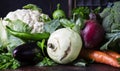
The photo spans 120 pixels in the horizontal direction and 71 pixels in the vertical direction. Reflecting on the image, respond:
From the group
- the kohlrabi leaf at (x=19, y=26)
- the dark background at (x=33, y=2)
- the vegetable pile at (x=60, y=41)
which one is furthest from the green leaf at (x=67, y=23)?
the dark background at (x=33, y=2)

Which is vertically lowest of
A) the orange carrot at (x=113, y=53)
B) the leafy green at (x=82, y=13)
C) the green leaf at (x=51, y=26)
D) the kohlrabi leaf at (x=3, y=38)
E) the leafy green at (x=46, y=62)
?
the leafy green at (x=46, y=62)

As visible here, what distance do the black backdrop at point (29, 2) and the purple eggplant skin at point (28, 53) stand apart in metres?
1.71

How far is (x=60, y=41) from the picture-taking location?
88 cm

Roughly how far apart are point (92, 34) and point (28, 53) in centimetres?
20

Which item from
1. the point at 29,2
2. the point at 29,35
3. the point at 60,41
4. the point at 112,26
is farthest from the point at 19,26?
the point at 29,2

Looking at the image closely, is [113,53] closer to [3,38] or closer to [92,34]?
[92,34]

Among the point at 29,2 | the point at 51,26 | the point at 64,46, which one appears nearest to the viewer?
the point at 64,46

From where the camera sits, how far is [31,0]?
106 inches

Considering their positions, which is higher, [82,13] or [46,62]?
[82,13]

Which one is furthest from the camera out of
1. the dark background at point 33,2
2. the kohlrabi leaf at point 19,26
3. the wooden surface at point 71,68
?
the dark background at point 33,2

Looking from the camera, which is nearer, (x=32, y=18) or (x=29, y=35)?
(x=29, y=35)

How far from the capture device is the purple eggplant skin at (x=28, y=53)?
0.90m

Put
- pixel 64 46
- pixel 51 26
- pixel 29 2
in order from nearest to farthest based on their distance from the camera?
pixel 64 46 → pixel 51 26 → pixel 29 2

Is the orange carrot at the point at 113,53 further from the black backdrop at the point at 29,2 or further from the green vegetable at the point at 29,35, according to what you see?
the black backdrop at the point at 29,2
